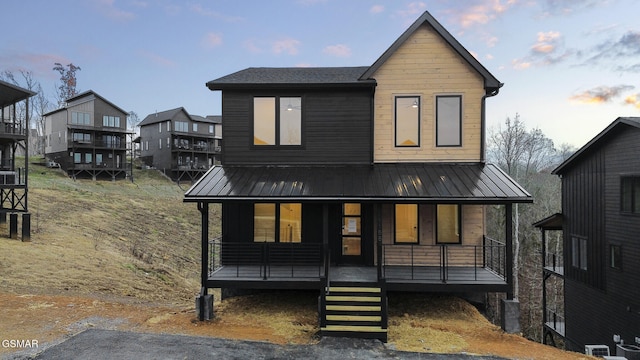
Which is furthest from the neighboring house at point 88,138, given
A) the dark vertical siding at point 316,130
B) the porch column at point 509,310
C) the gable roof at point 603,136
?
the gable roof at point 603,136

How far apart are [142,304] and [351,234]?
295 inches

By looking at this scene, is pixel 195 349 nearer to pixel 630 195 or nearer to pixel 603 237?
pixel 630 195

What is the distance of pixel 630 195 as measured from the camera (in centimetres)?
1358

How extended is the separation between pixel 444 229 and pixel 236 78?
9.42 m

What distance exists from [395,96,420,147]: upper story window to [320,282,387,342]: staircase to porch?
534 centimetres

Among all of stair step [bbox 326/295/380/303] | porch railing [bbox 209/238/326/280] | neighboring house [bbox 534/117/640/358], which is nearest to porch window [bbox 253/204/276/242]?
porch railing [bbox 209/238/326/280]

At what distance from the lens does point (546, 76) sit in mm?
39375

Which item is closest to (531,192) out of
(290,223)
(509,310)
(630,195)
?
(630,195)

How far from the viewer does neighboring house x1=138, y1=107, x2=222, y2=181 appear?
48.6 metres

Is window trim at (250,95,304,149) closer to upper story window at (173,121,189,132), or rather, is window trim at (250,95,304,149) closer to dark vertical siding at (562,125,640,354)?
dark vertical siding at (562,125,640,354)

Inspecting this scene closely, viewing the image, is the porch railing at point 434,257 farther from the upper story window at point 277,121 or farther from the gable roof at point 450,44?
the gable roof at point 450,44

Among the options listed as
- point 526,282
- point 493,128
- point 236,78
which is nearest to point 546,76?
point 493,128

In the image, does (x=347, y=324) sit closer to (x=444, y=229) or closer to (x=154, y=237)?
(x=444, y=229)

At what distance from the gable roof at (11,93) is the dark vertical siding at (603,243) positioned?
29.1 m
